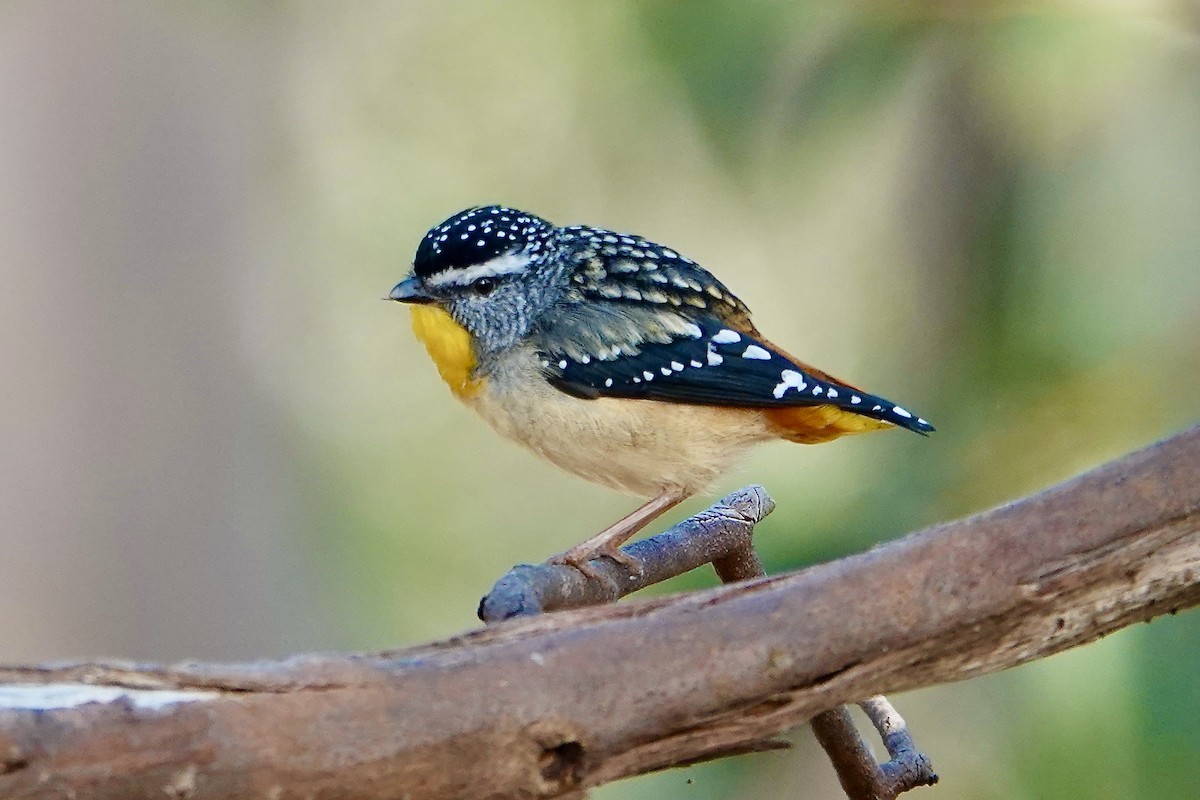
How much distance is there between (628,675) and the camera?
175cm

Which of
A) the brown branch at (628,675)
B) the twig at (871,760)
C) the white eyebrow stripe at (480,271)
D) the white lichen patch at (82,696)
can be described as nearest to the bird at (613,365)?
the white eyebrow stripe at (480,271)

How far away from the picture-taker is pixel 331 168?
243 inches

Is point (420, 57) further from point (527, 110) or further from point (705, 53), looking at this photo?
point (705, 53)

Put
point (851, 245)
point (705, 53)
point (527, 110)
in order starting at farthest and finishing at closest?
point (527, 110), point (851, 245), point (705, 53)

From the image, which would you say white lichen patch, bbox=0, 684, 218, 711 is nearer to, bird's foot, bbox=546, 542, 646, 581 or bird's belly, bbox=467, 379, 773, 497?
bird's foot, bbox=546, 542, 646, 581

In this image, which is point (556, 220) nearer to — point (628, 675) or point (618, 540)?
point (618, 540)

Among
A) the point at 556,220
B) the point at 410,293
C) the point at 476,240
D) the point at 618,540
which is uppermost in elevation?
the point at 556,220

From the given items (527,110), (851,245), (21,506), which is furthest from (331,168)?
(851,245)

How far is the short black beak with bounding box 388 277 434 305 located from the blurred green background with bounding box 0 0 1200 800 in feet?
2.76

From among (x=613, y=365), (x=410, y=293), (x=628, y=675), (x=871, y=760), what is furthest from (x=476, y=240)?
(x=628, y=675)

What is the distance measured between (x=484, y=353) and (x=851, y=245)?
62.9 inches

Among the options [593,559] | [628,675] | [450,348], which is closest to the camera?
[628,675]

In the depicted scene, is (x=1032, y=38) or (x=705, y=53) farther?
(x=705, y=53)

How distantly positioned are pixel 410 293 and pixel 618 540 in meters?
0.80
